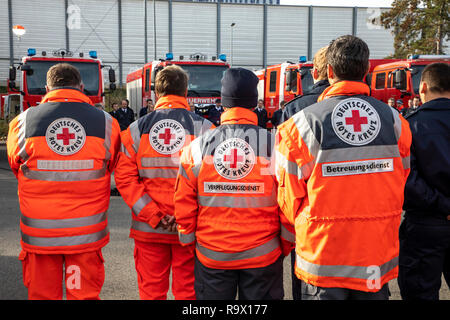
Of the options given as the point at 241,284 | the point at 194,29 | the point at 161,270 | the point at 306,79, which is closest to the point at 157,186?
the point at 161,270

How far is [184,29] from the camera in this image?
42.3 meters

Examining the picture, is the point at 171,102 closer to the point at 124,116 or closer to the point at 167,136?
the point at 167,136

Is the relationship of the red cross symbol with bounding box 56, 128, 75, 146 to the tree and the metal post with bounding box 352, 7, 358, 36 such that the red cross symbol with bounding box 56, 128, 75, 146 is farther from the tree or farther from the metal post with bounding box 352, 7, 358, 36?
the metal post with bounding box 352, 7, 358, 36

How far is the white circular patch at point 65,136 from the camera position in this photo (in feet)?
10.3

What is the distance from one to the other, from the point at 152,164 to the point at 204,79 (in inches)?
445

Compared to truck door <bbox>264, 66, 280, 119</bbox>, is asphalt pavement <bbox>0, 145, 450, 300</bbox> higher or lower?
lower

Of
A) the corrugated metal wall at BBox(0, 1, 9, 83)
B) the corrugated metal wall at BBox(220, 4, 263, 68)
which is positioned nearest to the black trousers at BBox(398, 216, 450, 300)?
the corrugated metal wall at BBox(220, 4, 263, 68)

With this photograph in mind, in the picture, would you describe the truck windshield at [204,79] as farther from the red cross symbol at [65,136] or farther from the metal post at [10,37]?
the metal post at [10,37]

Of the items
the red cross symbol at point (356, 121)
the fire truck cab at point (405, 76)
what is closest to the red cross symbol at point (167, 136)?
the red cross symbol at point (356, 121)

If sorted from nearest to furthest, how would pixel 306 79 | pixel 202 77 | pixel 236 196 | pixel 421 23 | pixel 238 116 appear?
pixel 236 196 < pixel 238 116 < pixel 202 77 < pixel 306 79 < pixel 421 23

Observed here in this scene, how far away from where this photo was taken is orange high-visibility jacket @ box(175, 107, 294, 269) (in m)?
2.71

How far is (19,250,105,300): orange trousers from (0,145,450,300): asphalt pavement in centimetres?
107

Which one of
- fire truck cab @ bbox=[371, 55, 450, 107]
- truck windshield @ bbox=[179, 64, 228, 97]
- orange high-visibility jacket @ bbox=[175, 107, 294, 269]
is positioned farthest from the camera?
fire truck cab @ bbox=[371, 55, 450, 107]
